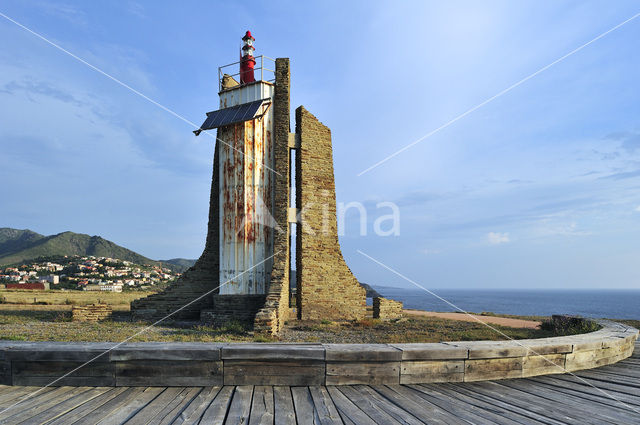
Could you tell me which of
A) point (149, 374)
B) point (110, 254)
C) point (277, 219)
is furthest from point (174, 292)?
point (110, 254)

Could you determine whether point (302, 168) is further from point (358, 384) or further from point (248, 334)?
point (358, 384)

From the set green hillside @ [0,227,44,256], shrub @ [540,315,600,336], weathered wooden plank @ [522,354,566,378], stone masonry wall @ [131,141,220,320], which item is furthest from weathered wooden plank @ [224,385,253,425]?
green hillside @ [0,227,44,256]

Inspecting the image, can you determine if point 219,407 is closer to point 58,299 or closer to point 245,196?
point 245,196

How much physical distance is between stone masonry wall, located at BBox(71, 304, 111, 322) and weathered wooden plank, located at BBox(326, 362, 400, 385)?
42.3ft

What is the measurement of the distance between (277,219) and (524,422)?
11.3m

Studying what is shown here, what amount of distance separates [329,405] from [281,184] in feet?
36.2

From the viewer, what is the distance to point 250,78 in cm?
1470

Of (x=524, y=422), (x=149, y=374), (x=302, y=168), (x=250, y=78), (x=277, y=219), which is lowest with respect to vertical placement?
(x=524, y=422)

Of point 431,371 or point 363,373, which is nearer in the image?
point 363,373

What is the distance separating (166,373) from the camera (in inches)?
144

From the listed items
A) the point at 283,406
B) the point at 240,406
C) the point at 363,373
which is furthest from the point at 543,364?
the point at 240,406

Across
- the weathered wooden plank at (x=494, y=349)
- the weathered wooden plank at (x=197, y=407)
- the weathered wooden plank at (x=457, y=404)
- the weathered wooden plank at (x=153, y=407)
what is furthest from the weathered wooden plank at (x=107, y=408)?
the weathered wooden plank at (x=494, y=349)

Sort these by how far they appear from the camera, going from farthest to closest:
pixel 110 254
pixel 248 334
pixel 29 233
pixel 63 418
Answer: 1. pixel 29 233
2. pixel 110 254
3. pixel 248 334
4. pixel 63 418

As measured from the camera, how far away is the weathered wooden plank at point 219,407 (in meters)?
2.96
